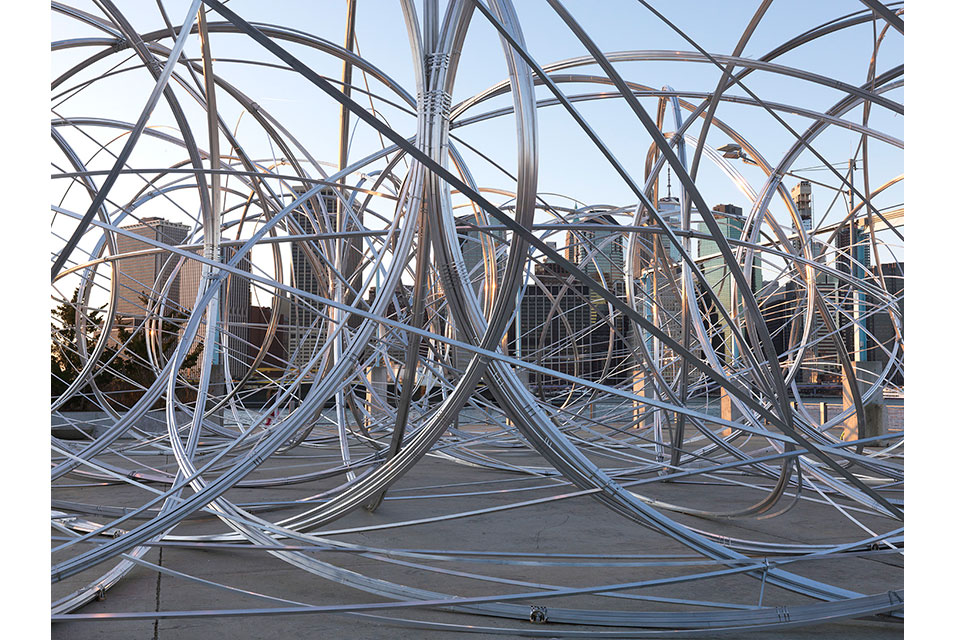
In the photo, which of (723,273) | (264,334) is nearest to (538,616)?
(723,273)

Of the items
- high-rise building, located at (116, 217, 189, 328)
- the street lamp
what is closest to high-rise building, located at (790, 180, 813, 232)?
the street lamp

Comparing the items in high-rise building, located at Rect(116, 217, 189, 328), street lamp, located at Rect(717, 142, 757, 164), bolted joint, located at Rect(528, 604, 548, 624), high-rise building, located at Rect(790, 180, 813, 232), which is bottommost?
bolted joint, located at Rect(528, 604, 548, 624)

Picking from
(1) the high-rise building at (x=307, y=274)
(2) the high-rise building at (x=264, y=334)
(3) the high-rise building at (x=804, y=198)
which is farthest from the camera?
(3) the high-rise building at (x=804, y=198)

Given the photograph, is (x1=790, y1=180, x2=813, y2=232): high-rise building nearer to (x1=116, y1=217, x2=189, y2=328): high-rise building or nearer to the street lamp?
the street lamp

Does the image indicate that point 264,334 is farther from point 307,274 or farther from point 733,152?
point 733,152

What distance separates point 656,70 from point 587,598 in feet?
16.0

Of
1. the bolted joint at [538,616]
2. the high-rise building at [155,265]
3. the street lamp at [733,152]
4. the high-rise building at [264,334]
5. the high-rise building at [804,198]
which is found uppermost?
the high-rise building at [804,198]

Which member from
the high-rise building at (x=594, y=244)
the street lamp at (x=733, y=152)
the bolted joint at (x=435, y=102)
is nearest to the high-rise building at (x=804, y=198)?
the high-rise building at (x=594, y=244)

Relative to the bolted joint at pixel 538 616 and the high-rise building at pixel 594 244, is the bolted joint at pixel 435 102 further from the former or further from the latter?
the bolted joint at pixel 538 616

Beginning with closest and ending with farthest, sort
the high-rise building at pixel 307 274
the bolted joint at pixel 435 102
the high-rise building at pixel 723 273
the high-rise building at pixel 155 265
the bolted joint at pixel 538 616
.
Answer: the bolted joint at pixel 538 616 < the bolted joint at pixel 435 102 < the high-rise building at pixel 307 274 < the high-rise building at pixel 155 265 < the high-rise building at pixel 723 273
